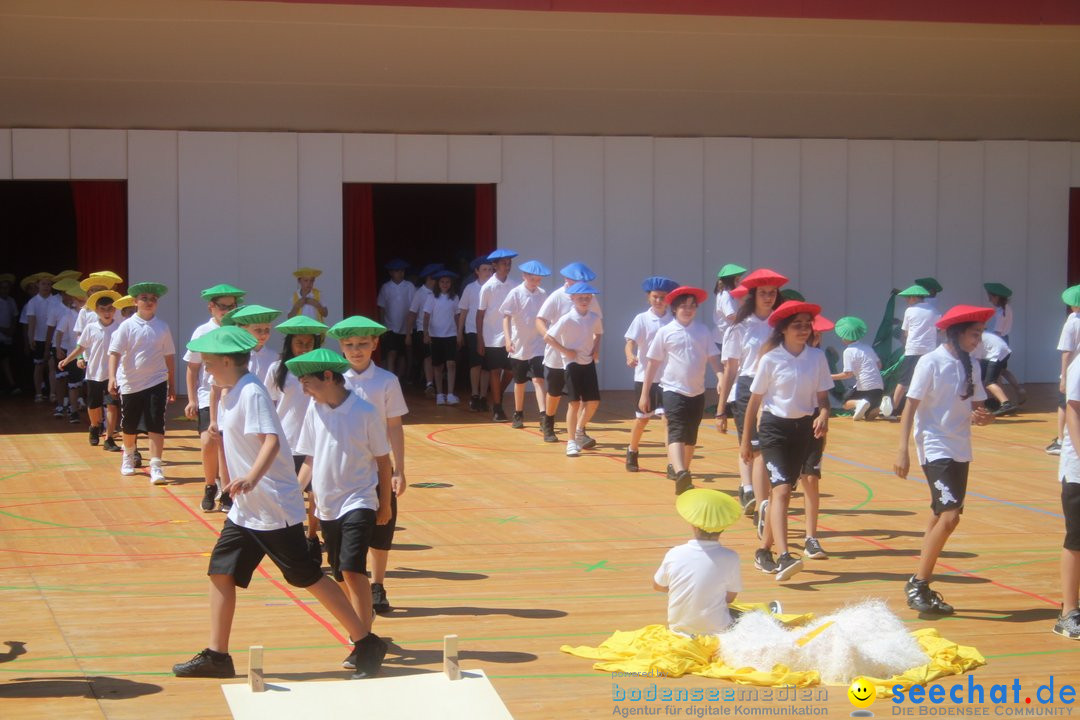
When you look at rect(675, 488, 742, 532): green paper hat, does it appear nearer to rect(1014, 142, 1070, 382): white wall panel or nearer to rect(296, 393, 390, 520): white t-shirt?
rect(296, 393, 390, 520): white t-shirt

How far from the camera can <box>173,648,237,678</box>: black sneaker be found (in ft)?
21.0

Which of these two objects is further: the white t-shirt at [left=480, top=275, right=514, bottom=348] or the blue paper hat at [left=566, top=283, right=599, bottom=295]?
the white t-shirt at [left=480, top=275, right=514, bottom=348]

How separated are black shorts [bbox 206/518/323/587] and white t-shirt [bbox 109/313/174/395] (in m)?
5.84

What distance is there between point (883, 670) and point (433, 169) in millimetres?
14565

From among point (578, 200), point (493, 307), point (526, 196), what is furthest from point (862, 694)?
point (578, 200)

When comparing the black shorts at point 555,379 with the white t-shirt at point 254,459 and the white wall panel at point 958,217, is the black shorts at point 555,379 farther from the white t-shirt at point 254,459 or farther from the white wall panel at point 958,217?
the white wall panel at point 958,217

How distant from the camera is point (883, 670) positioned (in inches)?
252

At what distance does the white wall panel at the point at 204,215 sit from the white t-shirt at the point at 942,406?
44.3 feet

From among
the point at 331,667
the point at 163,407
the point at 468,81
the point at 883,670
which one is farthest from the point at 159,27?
the point at 883,670

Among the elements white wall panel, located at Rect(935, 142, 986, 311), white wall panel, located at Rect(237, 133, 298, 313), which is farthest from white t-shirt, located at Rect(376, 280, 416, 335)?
white wall panel, located at Rect(935, 142, 986, 311)

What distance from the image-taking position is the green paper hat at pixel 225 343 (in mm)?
6371

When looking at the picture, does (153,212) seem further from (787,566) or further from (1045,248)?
(1045,248)

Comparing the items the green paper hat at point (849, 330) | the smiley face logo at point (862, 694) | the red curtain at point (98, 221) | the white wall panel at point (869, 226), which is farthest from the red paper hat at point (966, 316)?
the red curtain at point (98, 221)

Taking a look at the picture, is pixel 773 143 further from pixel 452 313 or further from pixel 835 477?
pixel 835 477
